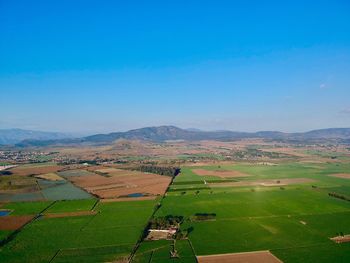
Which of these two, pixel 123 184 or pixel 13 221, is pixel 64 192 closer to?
pixel 123 184

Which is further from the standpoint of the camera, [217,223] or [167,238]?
[217,223]

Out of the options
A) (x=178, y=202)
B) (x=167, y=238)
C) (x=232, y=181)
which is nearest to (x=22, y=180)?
(x=178, y=202)

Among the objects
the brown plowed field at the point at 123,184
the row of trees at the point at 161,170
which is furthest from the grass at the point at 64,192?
the row of trees at the point at 161,170

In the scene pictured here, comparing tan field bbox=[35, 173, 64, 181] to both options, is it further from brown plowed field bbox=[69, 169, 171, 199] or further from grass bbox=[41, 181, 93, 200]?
grass bbox=[41, 181, 93, 200]

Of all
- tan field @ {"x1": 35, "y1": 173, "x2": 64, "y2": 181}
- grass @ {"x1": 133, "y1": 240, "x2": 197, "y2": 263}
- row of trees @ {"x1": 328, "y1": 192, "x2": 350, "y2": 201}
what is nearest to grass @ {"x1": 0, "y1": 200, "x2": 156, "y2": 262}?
grass @ {"x1": 133, "y1": 240, "x2": 197, "y2": 263}

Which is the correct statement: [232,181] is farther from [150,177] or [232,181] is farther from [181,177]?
[150,177]

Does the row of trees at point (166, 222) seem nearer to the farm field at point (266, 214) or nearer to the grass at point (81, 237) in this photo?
the farm field at point (266, 214)

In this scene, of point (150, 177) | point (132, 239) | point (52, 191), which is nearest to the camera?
point (132, 239)
